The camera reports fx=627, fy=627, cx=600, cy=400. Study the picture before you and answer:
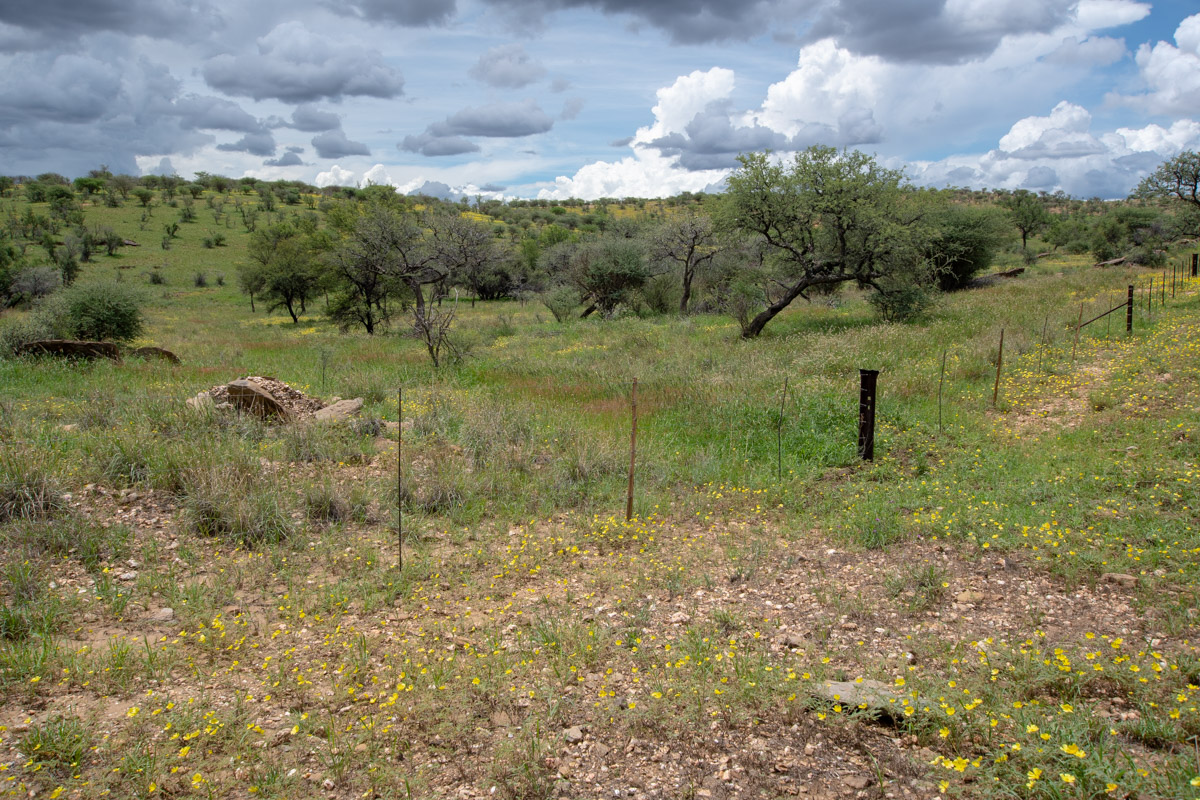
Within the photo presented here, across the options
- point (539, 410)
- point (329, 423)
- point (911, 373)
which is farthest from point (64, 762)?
point (911, 373)

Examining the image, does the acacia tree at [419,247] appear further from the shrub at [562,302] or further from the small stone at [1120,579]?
the small stone at [1120,579]

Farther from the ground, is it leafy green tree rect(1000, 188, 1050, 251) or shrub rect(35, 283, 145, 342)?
leafy green tree rect(1000, 188, 1050, 251)

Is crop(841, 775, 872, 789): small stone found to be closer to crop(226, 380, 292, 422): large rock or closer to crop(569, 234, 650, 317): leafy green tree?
crop(226, 380, 292, 422): large rock

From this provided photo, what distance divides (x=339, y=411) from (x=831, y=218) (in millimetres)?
16335

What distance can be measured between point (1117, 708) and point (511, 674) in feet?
11.9

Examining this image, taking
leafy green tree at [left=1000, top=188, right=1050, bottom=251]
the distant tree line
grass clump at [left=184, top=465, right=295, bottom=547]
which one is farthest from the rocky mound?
leafy green tree at [left=1000, top=188, right=1050, bottom=251]

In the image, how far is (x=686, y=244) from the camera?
27.7m

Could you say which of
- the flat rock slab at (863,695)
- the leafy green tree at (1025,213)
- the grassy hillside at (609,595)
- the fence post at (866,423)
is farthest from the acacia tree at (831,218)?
the leafy green tree at (1025,213)

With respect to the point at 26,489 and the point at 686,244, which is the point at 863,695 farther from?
the point at 686,244

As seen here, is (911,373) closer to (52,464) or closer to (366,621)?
(366,621)

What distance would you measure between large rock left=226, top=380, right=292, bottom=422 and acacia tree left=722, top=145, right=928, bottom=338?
14.5 metres

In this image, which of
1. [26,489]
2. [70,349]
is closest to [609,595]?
[26,489]

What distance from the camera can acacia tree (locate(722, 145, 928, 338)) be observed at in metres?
19.4

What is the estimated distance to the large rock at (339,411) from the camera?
10005 millimetres
